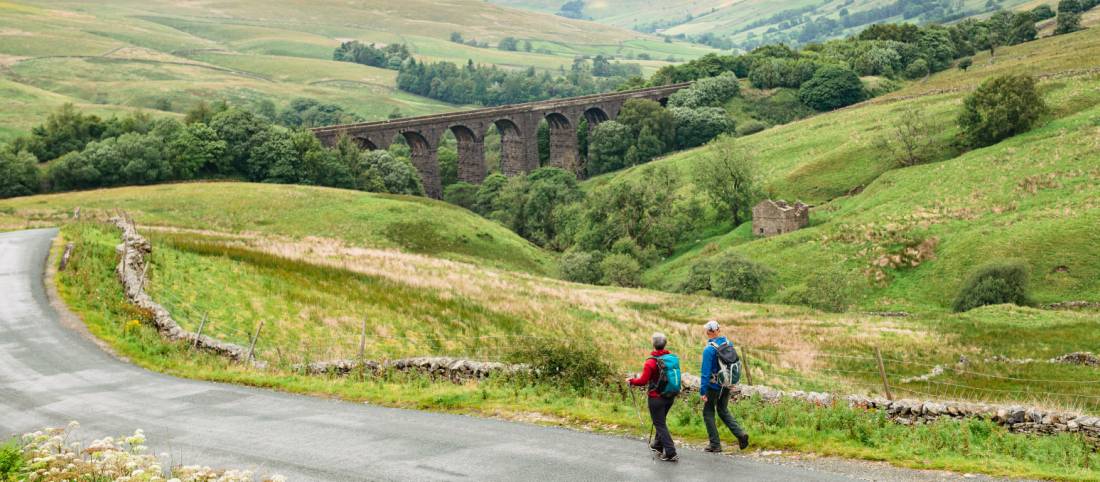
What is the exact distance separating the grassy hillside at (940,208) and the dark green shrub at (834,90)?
36.1 meters

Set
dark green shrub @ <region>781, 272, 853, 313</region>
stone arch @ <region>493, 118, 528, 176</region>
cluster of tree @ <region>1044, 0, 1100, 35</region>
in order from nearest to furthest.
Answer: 1. dark green shrub @ <region>781, 272, 853, 313</region>
2. stone arch @ <region>493, 118, 528, 176</region>
3. cluster of tree @ <region>1044, 0, 1100, 35</region>

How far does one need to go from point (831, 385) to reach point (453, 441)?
515 inches

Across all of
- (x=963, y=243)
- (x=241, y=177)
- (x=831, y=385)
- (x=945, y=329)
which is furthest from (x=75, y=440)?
(x=241, y=177)

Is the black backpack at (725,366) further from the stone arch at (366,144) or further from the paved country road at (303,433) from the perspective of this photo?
the stone arch at (366,144)

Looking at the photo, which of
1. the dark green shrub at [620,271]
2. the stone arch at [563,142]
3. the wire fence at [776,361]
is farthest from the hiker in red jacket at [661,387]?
the stone arch at [563,142]

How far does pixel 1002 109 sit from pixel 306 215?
63.3 metres

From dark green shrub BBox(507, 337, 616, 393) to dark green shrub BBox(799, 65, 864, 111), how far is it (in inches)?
5053

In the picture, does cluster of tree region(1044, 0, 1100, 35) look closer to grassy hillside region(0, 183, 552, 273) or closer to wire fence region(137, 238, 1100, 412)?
grassy hillside region(0, 183, 552, 273)

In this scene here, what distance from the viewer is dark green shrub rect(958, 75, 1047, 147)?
79000 mm

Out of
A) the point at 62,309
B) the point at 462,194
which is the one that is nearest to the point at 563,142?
the point at 462,194

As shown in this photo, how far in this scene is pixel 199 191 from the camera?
3000 inches

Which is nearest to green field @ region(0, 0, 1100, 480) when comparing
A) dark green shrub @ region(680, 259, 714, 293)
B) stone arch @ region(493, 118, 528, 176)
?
dark green shrub @ region(680, 259, 714, 293)

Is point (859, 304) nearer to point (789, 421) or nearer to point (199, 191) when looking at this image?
point (789, 421)

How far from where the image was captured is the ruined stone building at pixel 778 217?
244ft
